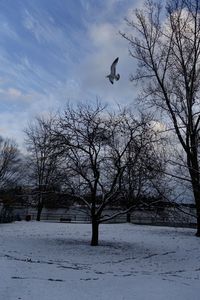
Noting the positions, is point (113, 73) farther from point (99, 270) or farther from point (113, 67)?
point (99, 270)

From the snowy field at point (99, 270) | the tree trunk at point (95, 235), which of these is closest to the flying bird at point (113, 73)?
the snowy field at point (99, 270)

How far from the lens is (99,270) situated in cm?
1315

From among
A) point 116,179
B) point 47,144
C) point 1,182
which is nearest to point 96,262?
point 116,179

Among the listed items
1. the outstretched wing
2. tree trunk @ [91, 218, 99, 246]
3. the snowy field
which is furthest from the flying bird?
tree trunk @ [91, 218, 99, 246]

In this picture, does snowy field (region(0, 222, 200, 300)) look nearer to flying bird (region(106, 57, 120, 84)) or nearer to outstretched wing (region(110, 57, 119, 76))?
flying bird (region(106, 57, 120, 84))

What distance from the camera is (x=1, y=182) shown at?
60438mm

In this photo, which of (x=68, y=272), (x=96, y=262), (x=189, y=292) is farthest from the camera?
(x=96, y=262)

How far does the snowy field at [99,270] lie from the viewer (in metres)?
8.92

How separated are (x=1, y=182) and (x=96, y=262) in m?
47.4

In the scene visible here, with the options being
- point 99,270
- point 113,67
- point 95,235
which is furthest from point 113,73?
point 95,235

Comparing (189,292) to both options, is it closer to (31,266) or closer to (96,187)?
(31,266)

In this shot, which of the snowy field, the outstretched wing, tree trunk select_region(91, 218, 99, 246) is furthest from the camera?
tree trunk select_region(91, 218, 99, 246)

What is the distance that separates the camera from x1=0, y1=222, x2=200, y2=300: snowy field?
8.92 metres

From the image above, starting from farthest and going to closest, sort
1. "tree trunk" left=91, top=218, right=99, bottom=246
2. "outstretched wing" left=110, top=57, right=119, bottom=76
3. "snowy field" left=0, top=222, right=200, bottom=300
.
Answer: "tree trunk" left=91, top=218, right=99, bottom=246 → "outstretched wing" left=110, top=57, right=119, bottom=76 → "snowy field" left=0, top=222, right=200, bottom=300
